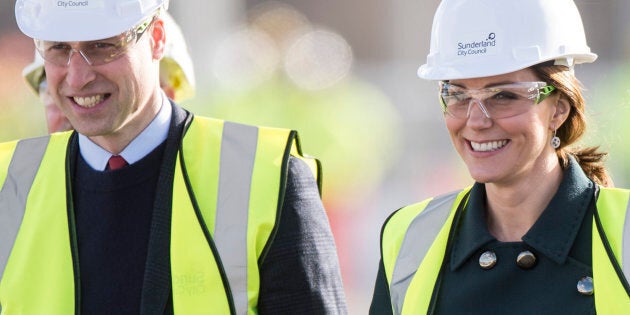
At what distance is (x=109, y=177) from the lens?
3.54 meters

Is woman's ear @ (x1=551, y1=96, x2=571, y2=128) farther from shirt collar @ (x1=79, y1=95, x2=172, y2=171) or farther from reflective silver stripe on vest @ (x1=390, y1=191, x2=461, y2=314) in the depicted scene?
shirt collar @ (x1=79, y1=95, x2=172, y2=171)

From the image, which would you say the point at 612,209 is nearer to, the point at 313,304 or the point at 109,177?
the point at 313,304

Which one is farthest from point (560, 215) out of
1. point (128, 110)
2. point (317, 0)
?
point (317, 0)

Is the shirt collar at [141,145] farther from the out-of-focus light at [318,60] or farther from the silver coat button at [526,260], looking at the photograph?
the out-of-focus light at [318,60]

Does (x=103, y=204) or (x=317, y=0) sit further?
(x=317, y=0)

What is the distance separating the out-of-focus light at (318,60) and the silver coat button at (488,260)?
6.85 m

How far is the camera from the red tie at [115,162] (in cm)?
359

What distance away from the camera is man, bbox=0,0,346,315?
3.37 metres

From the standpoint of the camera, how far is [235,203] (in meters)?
3.47

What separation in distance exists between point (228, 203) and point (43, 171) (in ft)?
2.03

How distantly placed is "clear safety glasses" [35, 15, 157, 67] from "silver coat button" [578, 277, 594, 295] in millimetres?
1441

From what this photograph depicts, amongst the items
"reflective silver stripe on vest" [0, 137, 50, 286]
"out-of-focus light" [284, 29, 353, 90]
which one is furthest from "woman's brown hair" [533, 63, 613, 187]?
"out-of-focus light" [284, 29, 353, 90]

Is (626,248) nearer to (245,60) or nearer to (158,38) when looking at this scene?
(158,38)

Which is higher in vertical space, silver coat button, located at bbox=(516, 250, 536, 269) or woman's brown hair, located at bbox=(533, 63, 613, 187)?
woman's brown hair, located at bbox=(533, 63, 613, 187)
